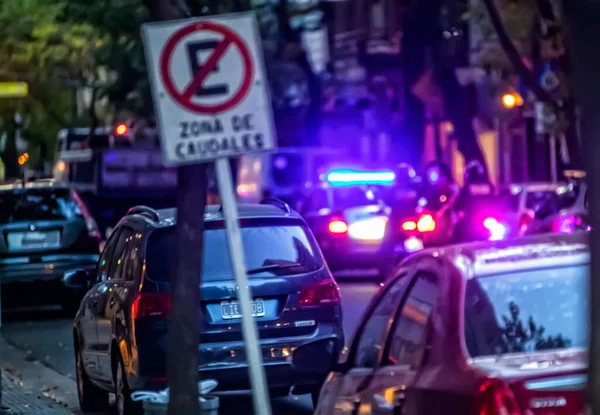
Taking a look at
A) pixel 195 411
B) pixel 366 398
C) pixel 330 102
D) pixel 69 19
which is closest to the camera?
pixel 366 398

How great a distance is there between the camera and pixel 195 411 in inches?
279

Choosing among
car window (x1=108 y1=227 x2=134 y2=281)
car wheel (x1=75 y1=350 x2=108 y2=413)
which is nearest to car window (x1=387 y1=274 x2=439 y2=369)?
car window (x1=108 y1=227 x2=134 y2=281)

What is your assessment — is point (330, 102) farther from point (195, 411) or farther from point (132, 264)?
point (195, 411)

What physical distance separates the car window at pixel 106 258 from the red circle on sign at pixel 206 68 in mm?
5040

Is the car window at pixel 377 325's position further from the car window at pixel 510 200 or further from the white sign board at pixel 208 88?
the car window at pixel 510 200

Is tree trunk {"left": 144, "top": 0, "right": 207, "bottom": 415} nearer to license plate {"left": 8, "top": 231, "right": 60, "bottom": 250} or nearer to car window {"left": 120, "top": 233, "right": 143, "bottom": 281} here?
car window {"left": 120, "top": 233, "right": 143, "bottom": 281}

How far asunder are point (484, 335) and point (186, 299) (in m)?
2.19

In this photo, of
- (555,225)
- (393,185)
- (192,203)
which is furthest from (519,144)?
(192,203)

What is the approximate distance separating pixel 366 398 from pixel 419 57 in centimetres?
2769

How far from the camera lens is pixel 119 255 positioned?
11.1 m

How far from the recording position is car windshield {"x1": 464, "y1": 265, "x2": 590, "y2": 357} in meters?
5.47

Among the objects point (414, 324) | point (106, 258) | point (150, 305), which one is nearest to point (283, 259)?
point (150, 305)

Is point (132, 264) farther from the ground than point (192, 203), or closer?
closer

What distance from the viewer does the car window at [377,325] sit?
21.1ft
